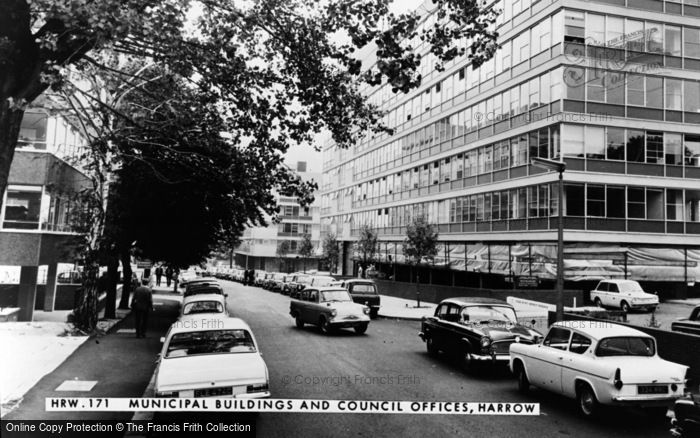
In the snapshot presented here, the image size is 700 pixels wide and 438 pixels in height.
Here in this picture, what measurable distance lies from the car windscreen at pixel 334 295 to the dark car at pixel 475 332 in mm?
5562

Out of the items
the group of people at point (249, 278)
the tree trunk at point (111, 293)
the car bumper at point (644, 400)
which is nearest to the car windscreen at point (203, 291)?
the tree trunk at point (111, 293)

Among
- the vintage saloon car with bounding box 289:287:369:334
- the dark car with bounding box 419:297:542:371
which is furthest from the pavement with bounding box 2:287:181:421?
the dark car with bounding box 419:297:542:371

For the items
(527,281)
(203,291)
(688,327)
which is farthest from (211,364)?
(527,281)

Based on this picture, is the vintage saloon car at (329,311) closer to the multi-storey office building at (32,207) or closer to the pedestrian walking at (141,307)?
the pedestrian walking at (141,307)

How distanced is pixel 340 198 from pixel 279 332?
54.0m

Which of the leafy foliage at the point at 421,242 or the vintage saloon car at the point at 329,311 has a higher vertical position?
the leafy foliage at the point at 421,242

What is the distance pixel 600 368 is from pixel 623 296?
65.3ft

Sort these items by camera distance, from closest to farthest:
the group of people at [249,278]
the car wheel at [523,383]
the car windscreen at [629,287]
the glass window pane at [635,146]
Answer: the car wheel at [523,383] < the car windscreen at [629,287] < the glass window pane at [635,146] < the group of people at [249,278]

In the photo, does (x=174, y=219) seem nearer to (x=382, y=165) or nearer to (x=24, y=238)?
(x=24, y=238)

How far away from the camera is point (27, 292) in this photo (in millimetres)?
18781

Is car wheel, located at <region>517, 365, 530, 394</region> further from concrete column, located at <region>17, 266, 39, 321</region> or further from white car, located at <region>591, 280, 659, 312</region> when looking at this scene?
white car, located at <region>591, 280, 659, 312</region>

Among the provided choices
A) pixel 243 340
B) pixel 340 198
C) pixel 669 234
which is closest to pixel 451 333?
pixel 243 340

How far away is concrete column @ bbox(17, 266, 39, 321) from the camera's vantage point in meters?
18.5
